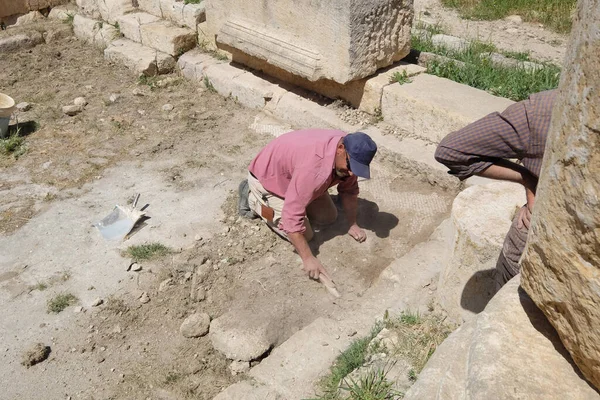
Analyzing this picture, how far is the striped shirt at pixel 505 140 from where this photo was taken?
266cm

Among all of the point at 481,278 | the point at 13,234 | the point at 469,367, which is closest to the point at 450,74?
the point at 481,278

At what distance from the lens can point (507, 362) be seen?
1684 mm

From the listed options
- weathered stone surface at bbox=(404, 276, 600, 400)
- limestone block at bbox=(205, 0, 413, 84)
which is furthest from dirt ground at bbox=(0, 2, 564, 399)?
weathered stone surface at bbox=(404, 276, 600, 400)

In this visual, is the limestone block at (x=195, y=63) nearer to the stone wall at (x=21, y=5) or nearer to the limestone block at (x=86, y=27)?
the limestone block at (x=86, y=27)

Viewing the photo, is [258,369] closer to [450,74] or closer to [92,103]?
[450,74]

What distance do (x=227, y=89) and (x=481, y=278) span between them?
13.6 ft

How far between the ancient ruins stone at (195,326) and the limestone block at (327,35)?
2.63 metres

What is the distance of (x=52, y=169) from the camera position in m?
5.86

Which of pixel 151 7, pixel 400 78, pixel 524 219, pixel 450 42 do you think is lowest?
pixel 151 7

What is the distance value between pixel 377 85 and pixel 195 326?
280 cm

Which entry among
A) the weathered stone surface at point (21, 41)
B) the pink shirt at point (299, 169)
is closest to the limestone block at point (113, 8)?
the weathered stone surface at point (21, 41)

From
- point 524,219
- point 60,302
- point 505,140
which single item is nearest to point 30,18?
point 60,302

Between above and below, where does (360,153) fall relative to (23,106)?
above

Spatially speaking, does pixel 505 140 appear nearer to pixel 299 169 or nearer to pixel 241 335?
pixel 299 169
